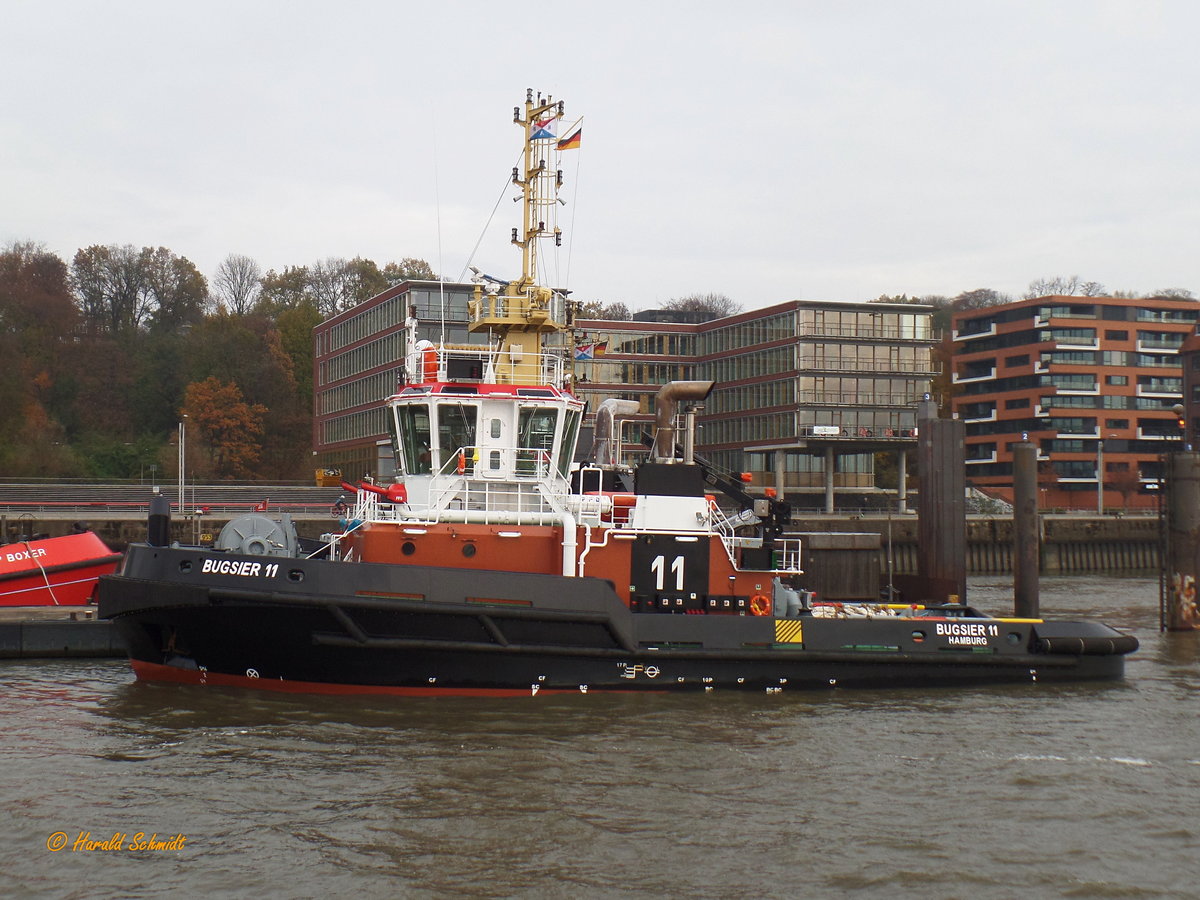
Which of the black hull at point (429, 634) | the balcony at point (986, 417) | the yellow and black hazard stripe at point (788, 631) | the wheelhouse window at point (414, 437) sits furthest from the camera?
the balcony at point (986, 417)

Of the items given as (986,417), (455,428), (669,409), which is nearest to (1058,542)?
(986,417)

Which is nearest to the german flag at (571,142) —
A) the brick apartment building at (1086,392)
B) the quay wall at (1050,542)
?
the quay wall at (1050,542)

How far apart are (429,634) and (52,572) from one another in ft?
29.9

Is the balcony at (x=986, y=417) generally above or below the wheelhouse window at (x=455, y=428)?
above

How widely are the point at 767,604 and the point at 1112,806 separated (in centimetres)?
517

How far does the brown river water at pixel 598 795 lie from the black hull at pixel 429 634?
29 cm

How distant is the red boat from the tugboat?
5.13m

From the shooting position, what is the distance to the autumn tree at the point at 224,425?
55.0 m

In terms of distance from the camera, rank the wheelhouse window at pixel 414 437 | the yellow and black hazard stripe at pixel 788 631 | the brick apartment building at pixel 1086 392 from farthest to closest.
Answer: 1. the brick apartment building at pixel 1086 392
2. the wheelhouse window at pixel 414 437
3. the yellow and black hazard stripe at pixel 788 631

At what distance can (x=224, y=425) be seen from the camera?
55281 millimetres

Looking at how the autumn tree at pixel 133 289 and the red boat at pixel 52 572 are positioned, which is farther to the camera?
the autumn tree at pixel 133 289

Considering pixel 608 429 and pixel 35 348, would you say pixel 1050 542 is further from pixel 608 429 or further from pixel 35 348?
pixel 35 348

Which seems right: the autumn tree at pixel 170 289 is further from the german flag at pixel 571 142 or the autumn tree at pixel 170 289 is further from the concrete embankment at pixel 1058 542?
the german flag at pixel 571 142

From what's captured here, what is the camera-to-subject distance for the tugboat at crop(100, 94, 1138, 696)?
496 inches
